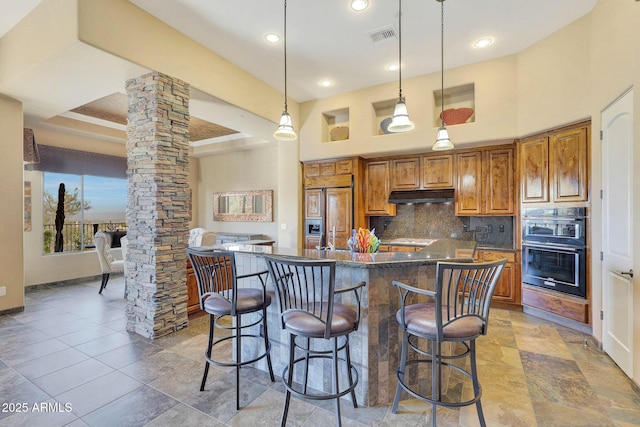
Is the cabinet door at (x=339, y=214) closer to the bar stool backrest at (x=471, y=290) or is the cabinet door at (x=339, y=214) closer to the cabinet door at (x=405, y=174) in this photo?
the cabinet door at (x=405, y=174)

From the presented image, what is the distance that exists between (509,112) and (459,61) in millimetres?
1011

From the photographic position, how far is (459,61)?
4199mm

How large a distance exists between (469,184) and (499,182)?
0.40 meters

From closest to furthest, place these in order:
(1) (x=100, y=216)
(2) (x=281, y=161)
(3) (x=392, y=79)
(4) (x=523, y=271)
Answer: (4) (x=523, y=271) → (3) (x=392, y=79) → (2) (x=281, y=161) → (1) (x=100, y=216)

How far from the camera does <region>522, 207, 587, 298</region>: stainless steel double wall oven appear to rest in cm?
343

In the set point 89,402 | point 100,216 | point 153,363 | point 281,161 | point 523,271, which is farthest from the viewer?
point 100,216

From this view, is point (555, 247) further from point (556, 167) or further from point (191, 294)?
point (191, 294)

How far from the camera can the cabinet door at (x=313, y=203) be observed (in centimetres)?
544

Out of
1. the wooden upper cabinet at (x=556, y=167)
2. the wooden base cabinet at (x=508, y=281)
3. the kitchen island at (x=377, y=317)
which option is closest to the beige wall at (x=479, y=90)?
the wooden upper cabinet at (x=556, y=167)

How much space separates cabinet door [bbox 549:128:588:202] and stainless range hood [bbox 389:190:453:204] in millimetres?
1324

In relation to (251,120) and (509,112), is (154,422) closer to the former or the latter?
(251,120)

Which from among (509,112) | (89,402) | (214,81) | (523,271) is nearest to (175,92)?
(214,81)

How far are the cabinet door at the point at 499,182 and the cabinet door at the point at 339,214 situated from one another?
214 centimetres

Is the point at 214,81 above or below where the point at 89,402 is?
above
